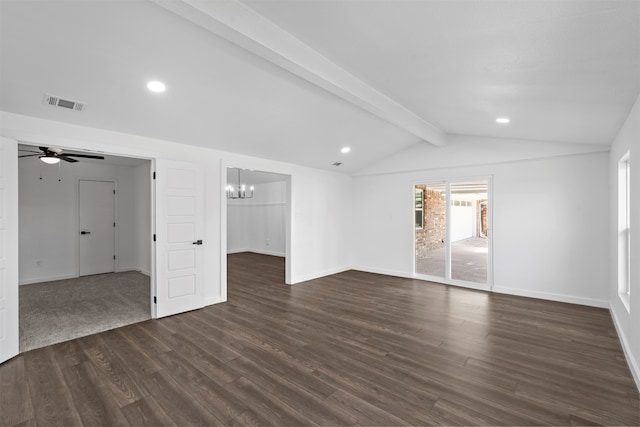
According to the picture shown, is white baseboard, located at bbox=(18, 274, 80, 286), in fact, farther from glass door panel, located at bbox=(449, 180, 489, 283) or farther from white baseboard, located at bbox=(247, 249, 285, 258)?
glass door panel, located at bbox=(449, 180, 489, 283)

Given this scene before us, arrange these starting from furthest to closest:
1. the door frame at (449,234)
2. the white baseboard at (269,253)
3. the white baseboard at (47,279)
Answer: the white baseboard at (269,253) → the white baseboard at (47,279) → the door frame at (449,234)

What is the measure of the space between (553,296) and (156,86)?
6.26m

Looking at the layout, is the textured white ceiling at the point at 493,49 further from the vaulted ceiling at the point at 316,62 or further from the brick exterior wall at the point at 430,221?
the brick exterior wall at the point at 430,221

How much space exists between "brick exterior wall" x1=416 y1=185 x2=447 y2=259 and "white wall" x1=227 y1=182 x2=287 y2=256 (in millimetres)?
4484

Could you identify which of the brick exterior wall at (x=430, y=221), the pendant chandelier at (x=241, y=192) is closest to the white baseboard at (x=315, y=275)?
the brick exterior wall at (x=430, y=221)

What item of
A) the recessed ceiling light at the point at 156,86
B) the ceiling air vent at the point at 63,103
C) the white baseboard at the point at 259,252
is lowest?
the white baseboard at the point at 259,252

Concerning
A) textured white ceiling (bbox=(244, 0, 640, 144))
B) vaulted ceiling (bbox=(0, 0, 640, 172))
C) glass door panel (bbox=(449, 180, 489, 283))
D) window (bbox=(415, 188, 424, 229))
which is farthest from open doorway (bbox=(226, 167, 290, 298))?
textured white ceiling (bbox=(244, 0, 640, 144))

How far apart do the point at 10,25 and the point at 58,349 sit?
2.99 meters

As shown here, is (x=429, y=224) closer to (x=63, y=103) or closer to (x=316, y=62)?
(x=316, y=62)

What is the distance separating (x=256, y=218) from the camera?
10695 millimetres

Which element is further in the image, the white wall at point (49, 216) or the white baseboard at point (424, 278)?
the white wall at point (49, 216)

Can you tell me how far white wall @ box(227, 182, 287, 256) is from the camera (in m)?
9.89

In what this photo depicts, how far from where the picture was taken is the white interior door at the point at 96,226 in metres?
6.60

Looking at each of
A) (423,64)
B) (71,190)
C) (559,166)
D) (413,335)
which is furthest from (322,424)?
(71,190)
